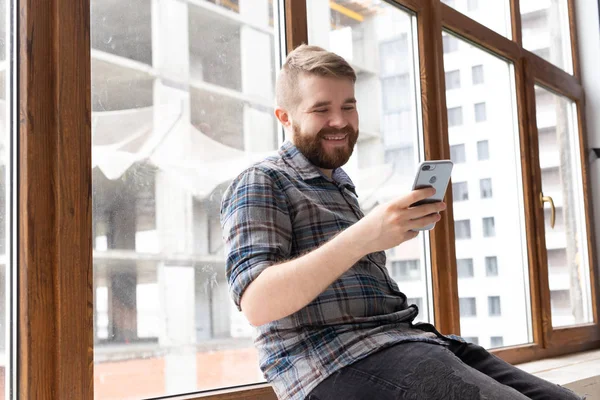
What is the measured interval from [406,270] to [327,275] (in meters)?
1.35

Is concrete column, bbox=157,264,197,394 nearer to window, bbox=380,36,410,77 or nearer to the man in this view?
the man

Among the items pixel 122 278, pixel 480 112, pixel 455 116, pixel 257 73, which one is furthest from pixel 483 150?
pixel 122 278

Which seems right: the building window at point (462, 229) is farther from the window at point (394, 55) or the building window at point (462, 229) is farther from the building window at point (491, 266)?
the window at point (394, 55)

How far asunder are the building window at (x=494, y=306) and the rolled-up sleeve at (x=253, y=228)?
1.84m

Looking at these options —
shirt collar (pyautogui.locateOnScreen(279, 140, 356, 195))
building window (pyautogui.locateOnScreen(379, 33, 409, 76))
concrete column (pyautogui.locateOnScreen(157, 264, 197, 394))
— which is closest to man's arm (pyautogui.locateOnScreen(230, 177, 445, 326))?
shirt collar (pyautogui.locateOnScreen(279, 140, 356, 195))

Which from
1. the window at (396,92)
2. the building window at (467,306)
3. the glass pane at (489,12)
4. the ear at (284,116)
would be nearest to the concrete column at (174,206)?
the ear at (284,116)

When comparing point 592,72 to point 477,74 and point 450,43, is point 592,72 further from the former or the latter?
point 450,43

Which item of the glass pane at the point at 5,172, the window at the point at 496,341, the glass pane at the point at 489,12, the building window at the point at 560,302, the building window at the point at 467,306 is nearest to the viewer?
the glass pane at the point at 5,172

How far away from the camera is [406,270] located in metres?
2.49

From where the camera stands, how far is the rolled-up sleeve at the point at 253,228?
4.04 ft

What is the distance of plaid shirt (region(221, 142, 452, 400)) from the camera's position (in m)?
1.24

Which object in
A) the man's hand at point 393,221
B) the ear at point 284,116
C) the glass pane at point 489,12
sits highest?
the glass pane at point 489,12

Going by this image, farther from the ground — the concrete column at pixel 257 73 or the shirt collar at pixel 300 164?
the concrete column at pixel 257 73

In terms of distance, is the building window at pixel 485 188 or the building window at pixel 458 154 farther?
the building window at pixel 485 188
